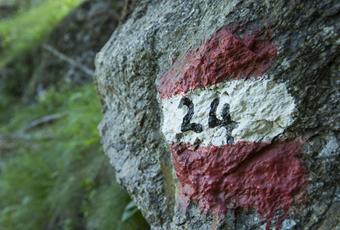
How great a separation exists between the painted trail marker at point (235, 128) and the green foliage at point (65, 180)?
1.18 m

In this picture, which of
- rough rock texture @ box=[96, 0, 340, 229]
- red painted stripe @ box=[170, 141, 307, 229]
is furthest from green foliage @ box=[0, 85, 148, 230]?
red painted stripe @ box=[170, 141, 307, 229]

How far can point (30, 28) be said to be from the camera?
24.5 feet

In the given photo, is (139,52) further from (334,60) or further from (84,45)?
(84,45)

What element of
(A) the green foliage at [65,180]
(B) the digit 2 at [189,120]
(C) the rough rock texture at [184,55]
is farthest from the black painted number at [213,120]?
(A) the green foliage at [65,180]

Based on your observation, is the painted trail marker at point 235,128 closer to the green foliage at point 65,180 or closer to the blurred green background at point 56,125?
the blurred green background at point 56,125

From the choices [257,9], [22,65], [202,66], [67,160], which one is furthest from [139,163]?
[22,65]

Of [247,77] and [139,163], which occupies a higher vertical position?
[247,77]

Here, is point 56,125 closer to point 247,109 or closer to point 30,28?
point 30,28

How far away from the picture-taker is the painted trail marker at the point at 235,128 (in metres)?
1.64

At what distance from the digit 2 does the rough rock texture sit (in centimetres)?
19

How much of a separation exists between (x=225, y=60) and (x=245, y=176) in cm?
40

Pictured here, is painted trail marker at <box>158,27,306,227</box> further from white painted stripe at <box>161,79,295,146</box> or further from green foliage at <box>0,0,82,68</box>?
green foliage at <box>0,0,82,68</box>

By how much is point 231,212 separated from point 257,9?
69cm

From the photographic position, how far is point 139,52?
7.09 feet
